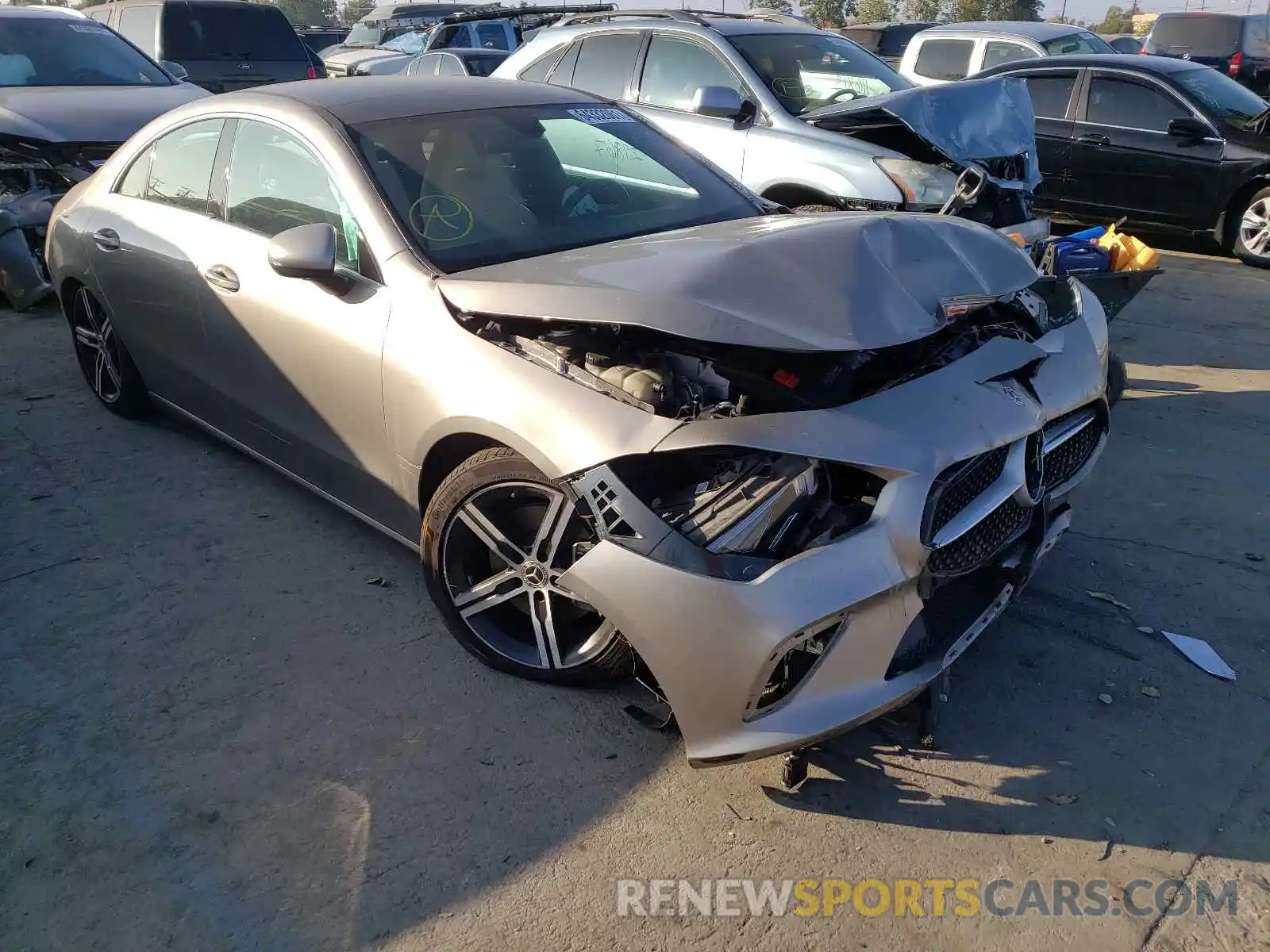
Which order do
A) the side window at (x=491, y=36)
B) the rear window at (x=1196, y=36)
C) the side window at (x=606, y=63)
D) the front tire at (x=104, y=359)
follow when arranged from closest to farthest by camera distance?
1. the front tire at (x=104, y=359)
2. the side window at (x=606, y=63)
3. the rear window at (x=1196, y=36)
4. the side window at (x=491, y=36)

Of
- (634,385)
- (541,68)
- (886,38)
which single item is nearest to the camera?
(634,385)

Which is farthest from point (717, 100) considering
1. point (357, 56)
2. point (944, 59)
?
point (357, 56)

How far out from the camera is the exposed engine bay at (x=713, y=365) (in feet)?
9.00

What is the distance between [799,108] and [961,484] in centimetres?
483

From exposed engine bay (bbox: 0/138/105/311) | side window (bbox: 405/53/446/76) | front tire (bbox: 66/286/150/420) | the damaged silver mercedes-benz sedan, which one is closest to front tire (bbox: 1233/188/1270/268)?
the damaged silver mercedes-benz sedan

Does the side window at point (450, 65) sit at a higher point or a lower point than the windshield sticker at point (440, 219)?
lower

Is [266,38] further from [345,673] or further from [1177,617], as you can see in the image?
[1177,617]

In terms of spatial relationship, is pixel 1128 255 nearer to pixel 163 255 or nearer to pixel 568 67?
pixel 568 67

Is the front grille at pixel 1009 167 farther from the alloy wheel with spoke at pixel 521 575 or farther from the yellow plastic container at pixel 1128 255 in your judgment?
the alloy wheel with spoke at pixel 521 575

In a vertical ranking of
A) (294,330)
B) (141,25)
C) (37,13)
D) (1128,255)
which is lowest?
(1128,255)

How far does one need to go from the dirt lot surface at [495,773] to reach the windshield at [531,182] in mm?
1364

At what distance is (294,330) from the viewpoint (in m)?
3.72

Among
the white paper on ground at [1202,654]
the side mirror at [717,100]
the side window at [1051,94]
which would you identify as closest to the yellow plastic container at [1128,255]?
the side mirror at [717,100]

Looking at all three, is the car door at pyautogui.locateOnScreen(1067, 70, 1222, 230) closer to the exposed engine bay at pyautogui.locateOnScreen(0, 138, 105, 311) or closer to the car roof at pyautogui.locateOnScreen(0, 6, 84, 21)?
the exposed engine bay at pyautogui.locateOnScreen(0, 138, 105, 311)
